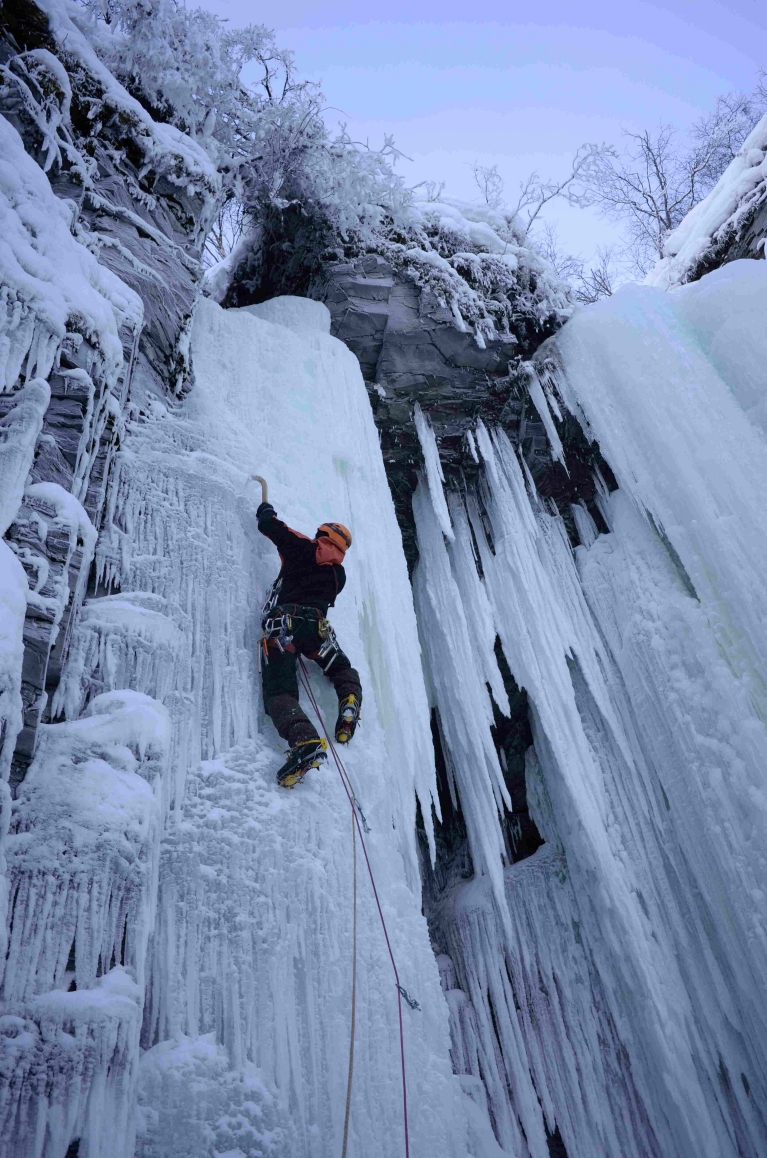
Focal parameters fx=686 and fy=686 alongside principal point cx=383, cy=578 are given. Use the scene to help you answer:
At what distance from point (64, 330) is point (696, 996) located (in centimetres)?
501

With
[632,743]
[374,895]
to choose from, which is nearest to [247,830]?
[374,895]

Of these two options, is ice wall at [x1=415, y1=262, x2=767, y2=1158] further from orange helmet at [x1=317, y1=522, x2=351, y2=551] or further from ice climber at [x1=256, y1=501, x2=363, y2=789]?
ice climber at [x1=256, y1=501, x2=363, y2=789]

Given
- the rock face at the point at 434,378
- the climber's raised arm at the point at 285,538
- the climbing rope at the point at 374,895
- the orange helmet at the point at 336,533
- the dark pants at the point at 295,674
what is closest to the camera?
the climbing rope at the point at 374,895

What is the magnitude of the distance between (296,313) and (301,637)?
2.98 meters

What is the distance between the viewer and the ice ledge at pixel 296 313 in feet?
16.3

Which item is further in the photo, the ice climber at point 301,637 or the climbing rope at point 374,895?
the ice climber at point 301,637

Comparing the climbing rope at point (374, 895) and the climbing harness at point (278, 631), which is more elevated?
the climbing harness at point (278, 631)

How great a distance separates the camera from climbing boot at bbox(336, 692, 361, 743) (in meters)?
3.04

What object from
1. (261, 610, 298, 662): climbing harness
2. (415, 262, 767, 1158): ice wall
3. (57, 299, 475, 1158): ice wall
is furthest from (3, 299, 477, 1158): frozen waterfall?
(415, 262, 767, 1158): ice wall

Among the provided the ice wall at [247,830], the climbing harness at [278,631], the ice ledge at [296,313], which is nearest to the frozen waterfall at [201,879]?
the ice wall at [247,830]

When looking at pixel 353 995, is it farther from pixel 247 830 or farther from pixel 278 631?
pixel 278 631

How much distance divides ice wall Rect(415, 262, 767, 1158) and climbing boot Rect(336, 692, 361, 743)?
2.25 metres

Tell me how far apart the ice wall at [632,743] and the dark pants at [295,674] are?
2.24m

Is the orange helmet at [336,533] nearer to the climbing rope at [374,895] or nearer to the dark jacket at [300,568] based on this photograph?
the dark jacket at [300,568]
